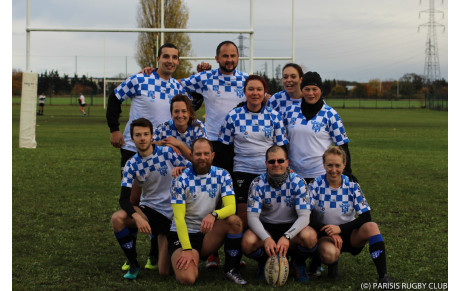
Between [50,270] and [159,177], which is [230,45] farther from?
[50,270]

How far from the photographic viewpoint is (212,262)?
4785mm

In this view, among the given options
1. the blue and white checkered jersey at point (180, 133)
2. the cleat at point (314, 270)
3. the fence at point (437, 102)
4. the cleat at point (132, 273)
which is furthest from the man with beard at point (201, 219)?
the fence at point (437, 102)

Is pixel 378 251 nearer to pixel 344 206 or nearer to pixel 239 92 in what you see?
pixel 344 206

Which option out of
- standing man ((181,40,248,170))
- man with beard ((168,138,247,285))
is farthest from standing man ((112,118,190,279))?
standing man ((181,40,248,170))

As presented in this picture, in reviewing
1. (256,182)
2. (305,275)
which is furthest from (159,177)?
(305,275)

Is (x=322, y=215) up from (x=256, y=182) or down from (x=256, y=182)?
down

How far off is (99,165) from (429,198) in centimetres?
664

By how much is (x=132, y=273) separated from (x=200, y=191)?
89 cm

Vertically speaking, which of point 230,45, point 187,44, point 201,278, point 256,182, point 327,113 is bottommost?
point 201,278

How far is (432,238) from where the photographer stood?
18.9 feet

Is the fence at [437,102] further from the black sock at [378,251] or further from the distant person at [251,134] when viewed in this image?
the black sock at [378,251]

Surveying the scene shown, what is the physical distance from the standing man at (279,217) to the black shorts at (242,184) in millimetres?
249

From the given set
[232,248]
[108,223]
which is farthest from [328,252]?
[108,223]

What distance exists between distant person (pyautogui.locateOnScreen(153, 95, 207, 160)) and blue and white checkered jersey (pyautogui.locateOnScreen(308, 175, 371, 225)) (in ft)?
3.65
